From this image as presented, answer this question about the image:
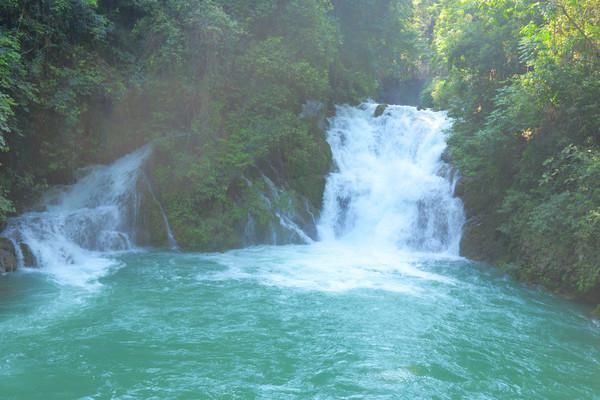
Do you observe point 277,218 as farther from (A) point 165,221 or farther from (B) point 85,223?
(B) point 85,223

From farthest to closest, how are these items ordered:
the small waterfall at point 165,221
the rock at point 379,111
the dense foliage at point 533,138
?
the rock at point 379,111 → the small waterfall at point 165,221 → the dense foliage at point 533,138

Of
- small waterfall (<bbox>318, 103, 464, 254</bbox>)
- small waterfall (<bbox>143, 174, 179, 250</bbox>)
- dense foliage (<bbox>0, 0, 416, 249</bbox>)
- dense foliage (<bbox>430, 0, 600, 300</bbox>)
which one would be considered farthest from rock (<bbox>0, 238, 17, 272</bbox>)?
dense foliage (<bbox>430, 0, 600, 300</bbox>)

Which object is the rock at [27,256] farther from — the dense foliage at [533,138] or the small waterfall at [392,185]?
the dense foliage at [533,138]

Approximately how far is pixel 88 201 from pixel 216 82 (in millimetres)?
5025

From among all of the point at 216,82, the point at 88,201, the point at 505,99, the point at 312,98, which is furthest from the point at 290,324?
the point at 312,98

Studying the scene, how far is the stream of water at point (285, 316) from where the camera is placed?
20.4 feet

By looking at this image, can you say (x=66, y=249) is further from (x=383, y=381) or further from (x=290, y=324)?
(x=383, y=381)

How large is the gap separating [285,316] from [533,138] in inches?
287

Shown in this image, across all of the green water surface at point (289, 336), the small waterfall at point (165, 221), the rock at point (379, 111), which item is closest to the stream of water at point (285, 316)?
the green water surface at point (289, 336)

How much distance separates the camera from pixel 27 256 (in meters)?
11.4

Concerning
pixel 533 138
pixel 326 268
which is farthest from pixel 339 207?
pixel 533 138

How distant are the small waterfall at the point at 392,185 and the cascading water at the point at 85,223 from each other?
571cm

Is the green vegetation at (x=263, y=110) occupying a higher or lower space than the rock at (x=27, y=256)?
higher

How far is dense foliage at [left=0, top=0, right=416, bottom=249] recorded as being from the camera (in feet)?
39.9
